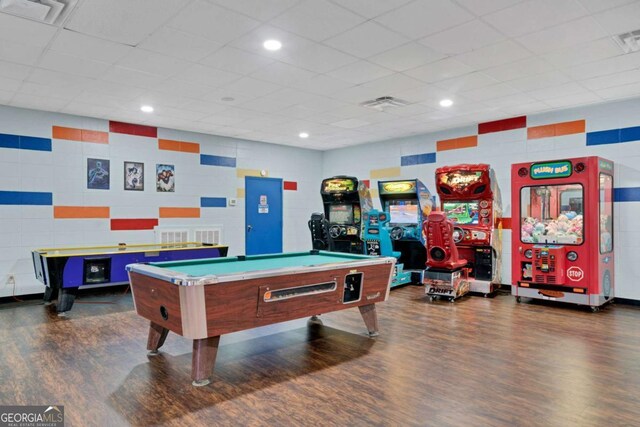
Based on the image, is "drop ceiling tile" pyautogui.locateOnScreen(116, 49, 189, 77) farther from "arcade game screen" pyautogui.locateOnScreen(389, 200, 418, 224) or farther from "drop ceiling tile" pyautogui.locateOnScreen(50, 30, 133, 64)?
"arcade game screen" pyautogui.locateOnScreen(389, 200, 418, 224)

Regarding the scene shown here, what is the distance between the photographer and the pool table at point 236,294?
2942 mm

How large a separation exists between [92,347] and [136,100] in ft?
10.9

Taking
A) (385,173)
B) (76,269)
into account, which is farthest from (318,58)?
(385,173)

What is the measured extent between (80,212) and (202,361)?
15.4ft

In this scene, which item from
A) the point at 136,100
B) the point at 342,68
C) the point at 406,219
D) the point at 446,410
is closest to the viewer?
the point at 446,410

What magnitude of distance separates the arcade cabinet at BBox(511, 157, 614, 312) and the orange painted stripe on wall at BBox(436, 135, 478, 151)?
1557mm

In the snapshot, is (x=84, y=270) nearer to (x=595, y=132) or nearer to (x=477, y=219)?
(x=477, y=219)

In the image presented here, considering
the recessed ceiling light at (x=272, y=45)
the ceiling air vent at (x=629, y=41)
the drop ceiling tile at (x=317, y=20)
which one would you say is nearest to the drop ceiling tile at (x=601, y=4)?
the ceiling air vent at (x=629, y=41)

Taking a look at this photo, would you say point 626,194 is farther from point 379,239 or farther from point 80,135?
point 80,135

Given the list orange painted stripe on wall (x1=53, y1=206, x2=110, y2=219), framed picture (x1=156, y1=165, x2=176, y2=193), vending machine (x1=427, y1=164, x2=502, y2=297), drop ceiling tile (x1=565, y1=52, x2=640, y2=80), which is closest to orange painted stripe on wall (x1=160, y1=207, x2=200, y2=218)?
Result: framed picture (x1=156, y1=165, x2=176, y2=193)

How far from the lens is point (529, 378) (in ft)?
10.4

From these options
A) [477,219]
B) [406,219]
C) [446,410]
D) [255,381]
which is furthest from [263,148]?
[446,410]

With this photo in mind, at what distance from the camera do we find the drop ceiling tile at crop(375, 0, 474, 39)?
3.12m

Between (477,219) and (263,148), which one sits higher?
(263,148)
